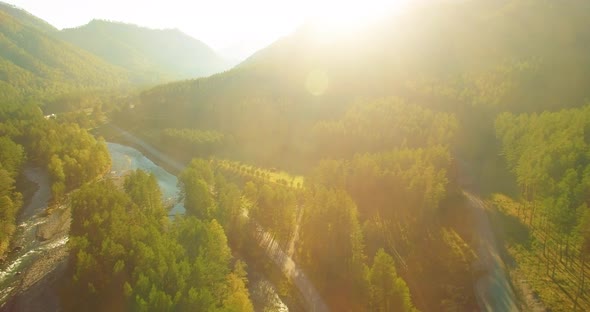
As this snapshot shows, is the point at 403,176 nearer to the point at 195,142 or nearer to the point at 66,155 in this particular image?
the point at 195,142

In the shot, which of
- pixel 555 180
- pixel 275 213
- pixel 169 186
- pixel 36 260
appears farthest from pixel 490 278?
pixel 169 186

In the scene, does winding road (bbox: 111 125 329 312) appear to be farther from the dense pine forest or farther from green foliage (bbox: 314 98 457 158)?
green foliage (bbox: 314 98 457 158)

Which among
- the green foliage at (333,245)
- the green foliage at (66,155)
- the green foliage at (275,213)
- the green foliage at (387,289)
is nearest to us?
the green foliage at (387,289)

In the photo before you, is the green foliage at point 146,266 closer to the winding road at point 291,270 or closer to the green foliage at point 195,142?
the winding road at point 291,270

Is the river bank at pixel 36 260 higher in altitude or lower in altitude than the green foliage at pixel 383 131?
lower

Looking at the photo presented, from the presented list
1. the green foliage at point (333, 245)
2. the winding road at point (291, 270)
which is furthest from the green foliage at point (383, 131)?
the green foliage at point (333, 245)

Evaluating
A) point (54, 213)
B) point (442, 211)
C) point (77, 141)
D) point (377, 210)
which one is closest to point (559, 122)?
point (442, 211)

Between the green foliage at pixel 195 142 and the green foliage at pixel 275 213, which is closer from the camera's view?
the green foliage at pixel 275 213

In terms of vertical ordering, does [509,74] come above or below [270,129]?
above

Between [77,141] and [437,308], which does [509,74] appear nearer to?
[437,308]

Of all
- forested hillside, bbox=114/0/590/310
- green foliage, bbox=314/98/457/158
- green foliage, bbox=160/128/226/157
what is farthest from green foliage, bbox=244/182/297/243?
green foliage, bbox=160/128/226/157

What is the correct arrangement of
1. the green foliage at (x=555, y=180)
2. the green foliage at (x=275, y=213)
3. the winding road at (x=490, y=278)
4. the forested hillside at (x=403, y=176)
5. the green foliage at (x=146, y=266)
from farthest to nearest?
the green foliage at (x=275, y=213) → the forested hillside at (x=403, y=176) → the green foliage at (x=555, y=180) → the winding road at (x=490, y=278) → the green foliage at (x=146, y=266)
